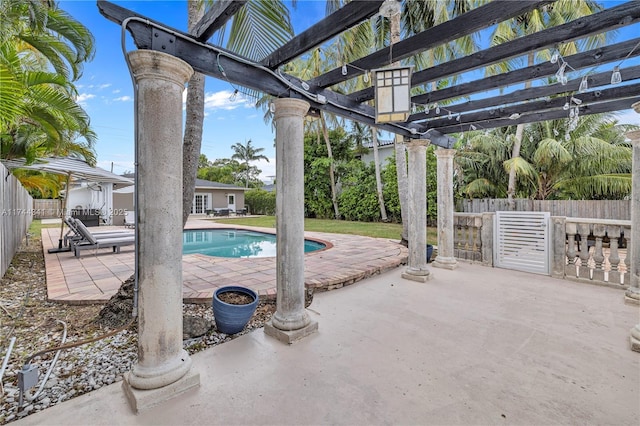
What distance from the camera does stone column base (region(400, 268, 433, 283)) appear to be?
5278 mm

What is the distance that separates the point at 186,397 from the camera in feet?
7.18

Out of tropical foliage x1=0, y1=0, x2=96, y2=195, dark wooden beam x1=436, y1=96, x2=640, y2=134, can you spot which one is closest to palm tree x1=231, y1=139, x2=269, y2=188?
tropical foliage x1=0, y1=0, x2=96, y2=195

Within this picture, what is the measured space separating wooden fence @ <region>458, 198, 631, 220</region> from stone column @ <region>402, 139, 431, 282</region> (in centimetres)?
631

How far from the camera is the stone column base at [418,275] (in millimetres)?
5278

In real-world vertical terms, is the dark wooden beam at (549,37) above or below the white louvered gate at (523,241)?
above

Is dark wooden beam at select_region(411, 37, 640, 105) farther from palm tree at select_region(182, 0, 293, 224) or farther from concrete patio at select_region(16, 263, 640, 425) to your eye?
concrete patio at select_region(16, 263, 640, 425)

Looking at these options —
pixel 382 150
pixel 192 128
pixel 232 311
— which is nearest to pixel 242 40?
pixel 192 128

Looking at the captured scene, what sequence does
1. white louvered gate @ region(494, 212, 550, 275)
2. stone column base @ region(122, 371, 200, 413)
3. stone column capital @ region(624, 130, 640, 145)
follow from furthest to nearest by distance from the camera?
Result: white louvered gate @ region(494, 212, 550, 275) < stone column capital @ region(624, 130, 640, 145) < stone column base @ region(122, 371, 200, 413)

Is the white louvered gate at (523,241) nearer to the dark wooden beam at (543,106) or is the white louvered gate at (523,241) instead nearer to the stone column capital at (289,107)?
the dark wooden beam at (543,106)

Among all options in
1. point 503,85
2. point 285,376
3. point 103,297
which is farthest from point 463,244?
point 103,297

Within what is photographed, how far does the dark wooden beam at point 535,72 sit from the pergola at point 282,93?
0.01m

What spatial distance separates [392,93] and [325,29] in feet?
3.30

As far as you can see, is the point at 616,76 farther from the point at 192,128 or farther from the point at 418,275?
the point at 192,128

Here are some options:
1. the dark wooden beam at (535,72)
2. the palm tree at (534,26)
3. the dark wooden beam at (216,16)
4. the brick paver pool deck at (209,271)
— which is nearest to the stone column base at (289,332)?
the brick paver pool deck at (209,271)
